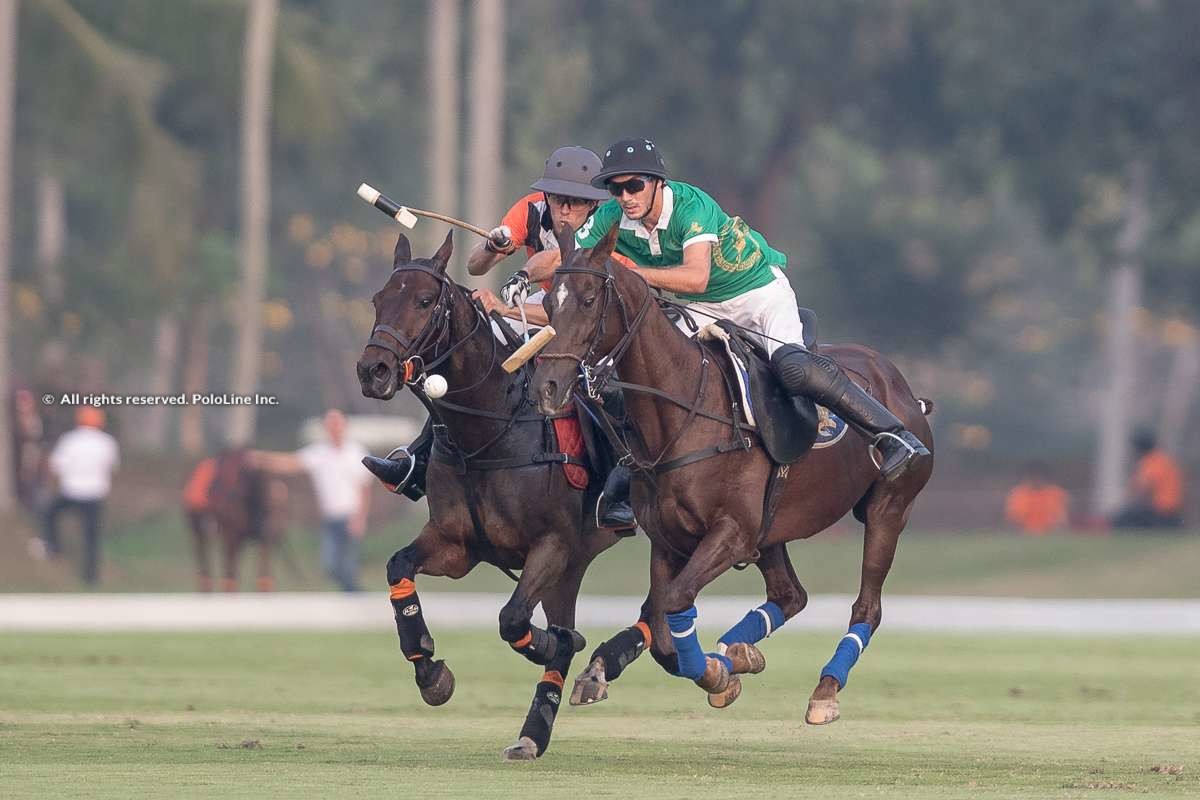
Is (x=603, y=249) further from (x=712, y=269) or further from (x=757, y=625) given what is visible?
(x=757, y=625)

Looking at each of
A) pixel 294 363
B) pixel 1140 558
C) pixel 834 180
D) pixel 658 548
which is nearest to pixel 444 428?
pixel 658 548

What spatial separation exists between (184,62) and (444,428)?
91.5ft

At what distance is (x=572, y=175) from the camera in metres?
10.4

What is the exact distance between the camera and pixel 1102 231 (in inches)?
1446

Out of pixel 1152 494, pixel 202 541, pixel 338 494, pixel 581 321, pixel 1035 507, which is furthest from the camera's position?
pixel 1035 507

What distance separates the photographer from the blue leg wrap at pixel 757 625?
10656mm

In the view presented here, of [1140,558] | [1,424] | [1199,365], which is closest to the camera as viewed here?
[1140,558]

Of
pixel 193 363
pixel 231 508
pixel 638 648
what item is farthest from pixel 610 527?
pixel 193 363

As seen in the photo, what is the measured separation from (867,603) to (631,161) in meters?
2.65

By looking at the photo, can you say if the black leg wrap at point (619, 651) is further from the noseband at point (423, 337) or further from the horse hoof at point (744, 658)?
the noseband at point (423, 337)

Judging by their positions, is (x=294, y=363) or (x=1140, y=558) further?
(x=294, y=363)

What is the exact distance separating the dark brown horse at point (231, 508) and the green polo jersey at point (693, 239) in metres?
13.7

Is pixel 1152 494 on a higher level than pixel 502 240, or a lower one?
higher

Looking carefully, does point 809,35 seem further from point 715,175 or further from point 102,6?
point 102,6
